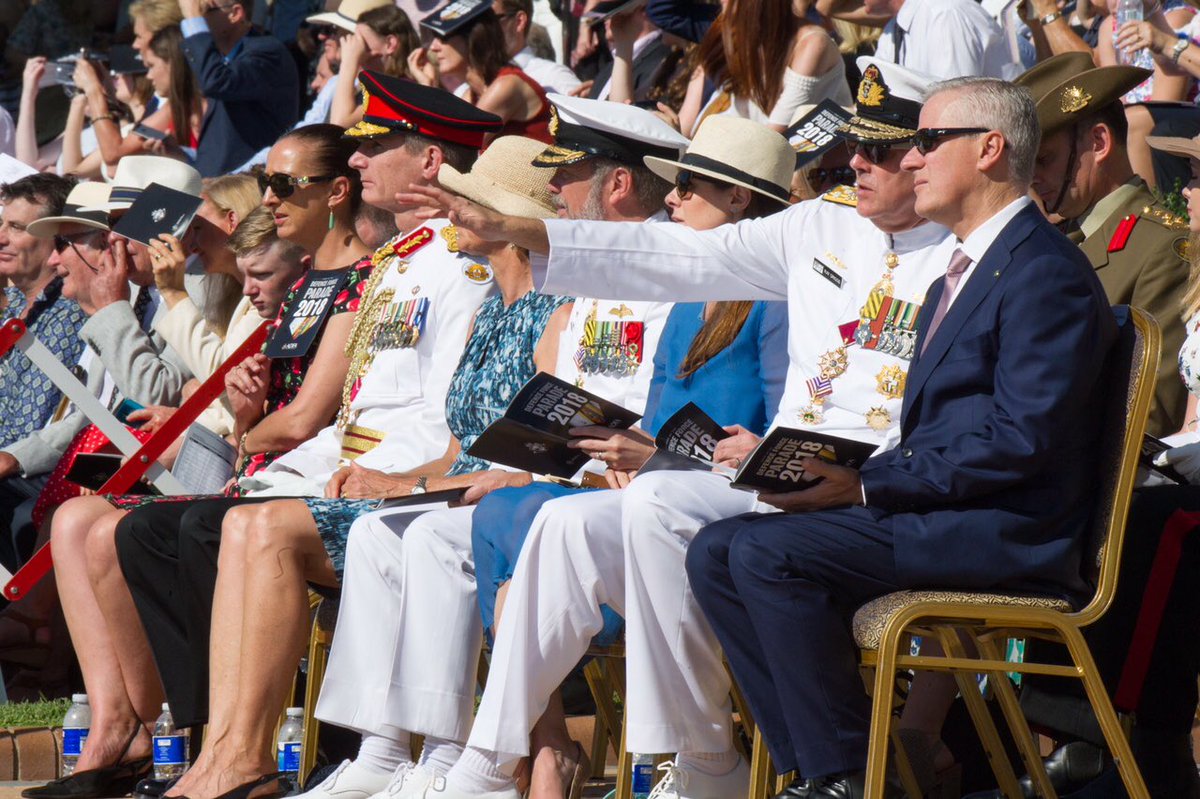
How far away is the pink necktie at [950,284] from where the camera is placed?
13.0ft

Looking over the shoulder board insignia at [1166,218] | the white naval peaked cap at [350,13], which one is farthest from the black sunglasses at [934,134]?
the white naval peaked cap at [350,13]

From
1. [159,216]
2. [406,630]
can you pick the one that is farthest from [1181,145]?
[159,216]

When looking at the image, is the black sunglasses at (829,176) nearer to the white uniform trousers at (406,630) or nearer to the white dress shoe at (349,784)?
the white uniform trousers at (406,630)

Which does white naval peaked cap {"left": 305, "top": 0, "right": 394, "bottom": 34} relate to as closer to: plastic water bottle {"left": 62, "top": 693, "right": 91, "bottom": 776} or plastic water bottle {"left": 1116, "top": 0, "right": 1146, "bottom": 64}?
plastic water bottle {"left": 1116, "top": 0, "right": 1146, "bottom": 64}

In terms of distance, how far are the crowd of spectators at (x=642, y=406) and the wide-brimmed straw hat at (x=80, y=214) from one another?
22 millimetres

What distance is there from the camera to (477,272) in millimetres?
5734

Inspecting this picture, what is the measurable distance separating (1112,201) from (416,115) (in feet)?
7.64

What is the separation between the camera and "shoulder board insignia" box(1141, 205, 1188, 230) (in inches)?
195

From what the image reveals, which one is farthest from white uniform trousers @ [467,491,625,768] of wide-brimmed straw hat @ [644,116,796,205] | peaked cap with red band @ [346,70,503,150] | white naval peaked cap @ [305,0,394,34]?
white naval peaked cap @ [305,0,394,34]

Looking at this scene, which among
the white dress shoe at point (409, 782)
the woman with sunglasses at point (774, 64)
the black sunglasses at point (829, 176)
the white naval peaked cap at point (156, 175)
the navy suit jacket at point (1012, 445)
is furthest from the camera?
the white naval peaked cap at point (156, 175)

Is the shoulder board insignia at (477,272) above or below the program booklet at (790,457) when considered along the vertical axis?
above

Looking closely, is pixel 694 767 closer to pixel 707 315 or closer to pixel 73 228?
pixel 707 315

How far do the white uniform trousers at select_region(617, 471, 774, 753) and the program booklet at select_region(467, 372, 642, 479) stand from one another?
315 mm

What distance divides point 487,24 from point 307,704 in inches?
160
